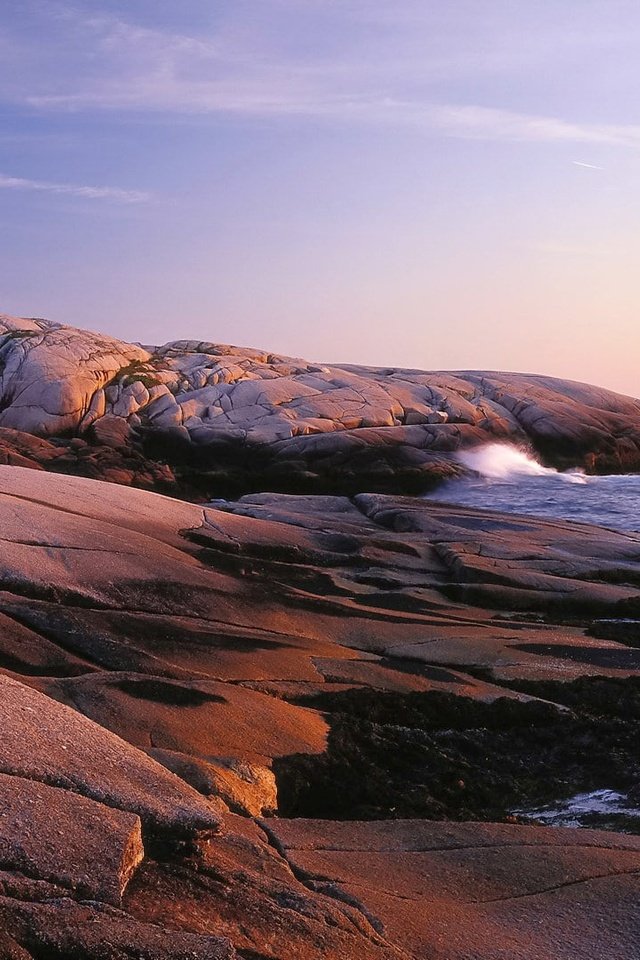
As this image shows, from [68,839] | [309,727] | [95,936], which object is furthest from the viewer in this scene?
[309,727]

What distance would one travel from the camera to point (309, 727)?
9.34 meters

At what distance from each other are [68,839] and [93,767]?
3.10ft

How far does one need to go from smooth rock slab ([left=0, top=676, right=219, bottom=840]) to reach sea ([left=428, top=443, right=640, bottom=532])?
22.0 m

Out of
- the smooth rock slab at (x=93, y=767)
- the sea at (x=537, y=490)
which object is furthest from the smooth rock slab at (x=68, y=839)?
the sea at (x=537, y=490)

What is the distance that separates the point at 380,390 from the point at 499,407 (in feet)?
18.4

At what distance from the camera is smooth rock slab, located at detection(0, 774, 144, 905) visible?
180 inches

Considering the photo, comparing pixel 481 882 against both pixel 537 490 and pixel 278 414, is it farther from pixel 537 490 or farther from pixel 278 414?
pixel 278 414

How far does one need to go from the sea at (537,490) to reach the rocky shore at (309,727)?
696 cm

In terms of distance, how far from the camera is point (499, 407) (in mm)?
43750

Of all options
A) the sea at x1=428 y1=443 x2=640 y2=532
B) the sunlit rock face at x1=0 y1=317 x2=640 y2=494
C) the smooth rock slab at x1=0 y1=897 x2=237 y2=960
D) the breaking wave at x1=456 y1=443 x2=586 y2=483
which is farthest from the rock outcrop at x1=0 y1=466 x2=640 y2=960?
the breaking wave at x1=456 y1=443 x2=586 y2=483

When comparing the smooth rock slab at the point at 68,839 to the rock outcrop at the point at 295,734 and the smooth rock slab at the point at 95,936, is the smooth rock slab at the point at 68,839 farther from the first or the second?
the smooth rock slab at the point at 95,936

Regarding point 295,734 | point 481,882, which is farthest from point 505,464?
point 481,882

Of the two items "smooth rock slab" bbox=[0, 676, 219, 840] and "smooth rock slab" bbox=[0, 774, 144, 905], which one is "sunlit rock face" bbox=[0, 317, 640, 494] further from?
"smooth rock slab" bbox=[0, 774, 144, 905]

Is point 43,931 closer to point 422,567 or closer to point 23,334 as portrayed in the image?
point 422,567
